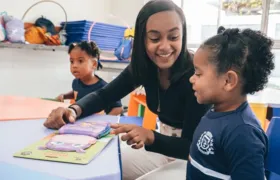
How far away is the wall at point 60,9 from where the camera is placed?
276cm

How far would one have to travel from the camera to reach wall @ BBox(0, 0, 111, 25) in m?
2.76

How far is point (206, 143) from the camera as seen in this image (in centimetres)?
79

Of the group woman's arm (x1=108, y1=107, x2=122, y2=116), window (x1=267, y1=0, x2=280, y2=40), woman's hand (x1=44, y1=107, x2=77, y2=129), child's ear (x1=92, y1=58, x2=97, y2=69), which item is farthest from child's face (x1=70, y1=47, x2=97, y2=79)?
window (x1=267, y1=0, x2=280, y2=40)

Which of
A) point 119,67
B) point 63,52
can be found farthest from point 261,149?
point 63,52

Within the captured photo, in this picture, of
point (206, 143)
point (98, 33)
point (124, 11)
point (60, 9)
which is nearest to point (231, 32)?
point (206, 143)

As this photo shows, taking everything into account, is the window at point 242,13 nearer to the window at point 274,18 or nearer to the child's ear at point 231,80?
the window at point 274,18

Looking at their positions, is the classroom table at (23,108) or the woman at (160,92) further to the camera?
the classroom table at (23,108)

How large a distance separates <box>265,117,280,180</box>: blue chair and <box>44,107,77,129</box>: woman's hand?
61 cm

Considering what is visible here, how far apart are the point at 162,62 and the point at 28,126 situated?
52 cm

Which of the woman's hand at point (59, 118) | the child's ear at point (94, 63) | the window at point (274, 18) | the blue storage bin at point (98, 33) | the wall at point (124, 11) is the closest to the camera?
the woman's hand at point (59, 118)

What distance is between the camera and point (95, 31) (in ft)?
10.6

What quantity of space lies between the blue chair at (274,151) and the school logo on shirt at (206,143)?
0.52 ft

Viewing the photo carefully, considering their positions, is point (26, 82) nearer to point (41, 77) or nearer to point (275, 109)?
point (41, 77)

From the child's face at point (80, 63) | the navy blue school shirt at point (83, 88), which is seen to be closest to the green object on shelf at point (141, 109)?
the navy blue school shirt at point (83, 88)
